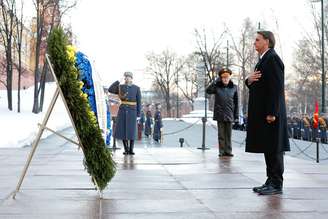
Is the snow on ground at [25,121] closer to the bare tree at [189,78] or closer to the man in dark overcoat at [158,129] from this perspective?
the man in dark overcoat at [158,129]

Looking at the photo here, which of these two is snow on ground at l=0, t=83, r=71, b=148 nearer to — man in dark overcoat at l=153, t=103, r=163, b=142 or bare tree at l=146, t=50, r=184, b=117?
man in dark overcoat at l=153, t=103, r=163, b=142

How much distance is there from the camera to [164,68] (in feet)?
339

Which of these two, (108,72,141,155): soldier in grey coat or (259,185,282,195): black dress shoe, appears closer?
(259,185,282,195): black dress shoe

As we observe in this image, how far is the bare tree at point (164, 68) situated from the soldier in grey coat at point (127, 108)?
3490 inches

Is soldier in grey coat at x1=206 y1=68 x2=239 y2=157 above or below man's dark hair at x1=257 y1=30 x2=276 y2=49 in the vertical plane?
below

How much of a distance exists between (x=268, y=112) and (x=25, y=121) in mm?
29971

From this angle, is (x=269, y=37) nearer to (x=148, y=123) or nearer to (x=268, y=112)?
(x=268, y=112)

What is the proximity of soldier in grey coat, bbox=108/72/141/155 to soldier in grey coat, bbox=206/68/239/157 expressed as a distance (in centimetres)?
163

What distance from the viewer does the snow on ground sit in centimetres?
2033

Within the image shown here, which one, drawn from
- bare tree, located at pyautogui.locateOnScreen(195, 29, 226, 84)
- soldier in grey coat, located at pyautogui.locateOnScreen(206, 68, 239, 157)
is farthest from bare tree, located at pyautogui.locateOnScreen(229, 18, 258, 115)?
soldier in grey coat, located at pyautogui.locateOnScreen(206, 68, 239, 157)

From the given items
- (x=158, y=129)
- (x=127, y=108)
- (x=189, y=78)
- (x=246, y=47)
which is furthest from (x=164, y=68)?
(x=127, y=108)

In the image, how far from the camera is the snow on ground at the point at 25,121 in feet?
66.7

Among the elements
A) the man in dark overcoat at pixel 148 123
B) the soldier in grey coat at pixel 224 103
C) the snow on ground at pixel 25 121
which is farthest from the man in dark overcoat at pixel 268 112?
the man in dark overcoat at pixel 148 123

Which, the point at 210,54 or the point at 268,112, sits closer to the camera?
the point at 268,112
